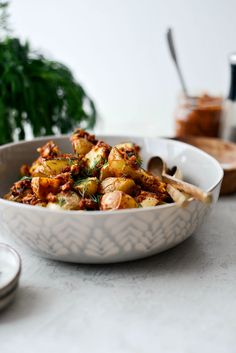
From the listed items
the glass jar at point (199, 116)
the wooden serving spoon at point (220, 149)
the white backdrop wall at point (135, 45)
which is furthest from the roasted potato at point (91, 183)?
the white backdrop wall at point (135, 45)

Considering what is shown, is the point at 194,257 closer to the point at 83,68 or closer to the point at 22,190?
the point at 22,190

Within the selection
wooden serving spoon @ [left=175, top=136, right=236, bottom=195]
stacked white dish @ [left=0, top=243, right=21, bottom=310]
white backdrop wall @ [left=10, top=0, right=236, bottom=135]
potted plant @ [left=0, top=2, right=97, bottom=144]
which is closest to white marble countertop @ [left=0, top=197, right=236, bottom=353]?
stacked white dish @ [left=0, top=243, right=21, bottom=310]

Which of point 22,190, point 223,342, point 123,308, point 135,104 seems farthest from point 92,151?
point 135,104

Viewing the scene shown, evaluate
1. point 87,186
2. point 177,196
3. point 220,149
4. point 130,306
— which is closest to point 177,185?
point 177,196

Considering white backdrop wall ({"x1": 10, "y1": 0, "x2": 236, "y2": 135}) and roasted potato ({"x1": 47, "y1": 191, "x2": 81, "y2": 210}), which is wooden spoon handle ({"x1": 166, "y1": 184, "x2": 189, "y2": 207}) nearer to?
roasted potato ({"x1": 47, "y1": 191, "x2": 81, "y2": 210})

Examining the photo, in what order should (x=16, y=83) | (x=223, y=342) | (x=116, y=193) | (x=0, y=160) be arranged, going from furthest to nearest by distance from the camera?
(x=16, y=83)
(x=0, y=160)
(x=116, y=193)
(x=223, y=342)

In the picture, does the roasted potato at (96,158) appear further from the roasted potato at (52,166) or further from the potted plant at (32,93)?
the potted plant at (32,93)
